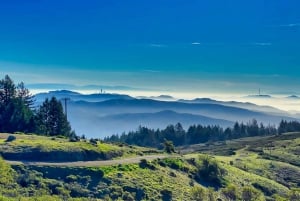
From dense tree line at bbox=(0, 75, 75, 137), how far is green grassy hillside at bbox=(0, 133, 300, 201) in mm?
38857

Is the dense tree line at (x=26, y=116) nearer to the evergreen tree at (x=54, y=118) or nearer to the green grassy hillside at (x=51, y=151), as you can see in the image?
the evergreen tree at (x=54, y=118)

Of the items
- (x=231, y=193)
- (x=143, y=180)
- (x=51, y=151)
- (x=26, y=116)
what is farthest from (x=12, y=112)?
(x=231, y=193)

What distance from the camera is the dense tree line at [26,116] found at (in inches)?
5266

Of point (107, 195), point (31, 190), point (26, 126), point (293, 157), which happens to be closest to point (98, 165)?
point (107, 195)

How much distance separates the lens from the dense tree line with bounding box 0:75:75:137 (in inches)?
5266

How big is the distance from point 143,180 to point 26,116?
199ft

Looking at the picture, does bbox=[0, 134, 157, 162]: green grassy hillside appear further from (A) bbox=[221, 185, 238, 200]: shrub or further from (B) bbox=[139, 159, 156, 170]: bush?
(A) bbox=[221, 185, 238, 200]: shrub

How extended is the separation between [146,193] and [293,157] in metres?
70.9

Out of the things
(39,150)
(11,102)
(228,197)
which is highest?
(11,102)

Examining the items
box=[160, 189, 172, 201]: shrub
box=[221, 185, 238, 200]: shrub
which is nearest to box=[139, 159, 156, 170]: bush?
box=[160, 189, 172, 201]: shrub

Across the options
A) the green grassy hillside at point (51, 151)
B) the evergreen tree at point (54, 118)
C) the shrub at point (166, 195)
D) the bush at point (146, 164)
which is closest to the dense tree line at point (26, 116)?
the evergreen tree at point (54, 118)

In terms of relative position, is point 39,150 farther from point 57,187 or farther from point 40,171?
point 57,187

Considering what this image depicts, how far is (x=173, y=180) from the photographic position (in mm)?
87688

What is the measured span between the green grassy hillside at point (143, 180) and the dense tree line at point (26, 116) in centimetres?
3886
